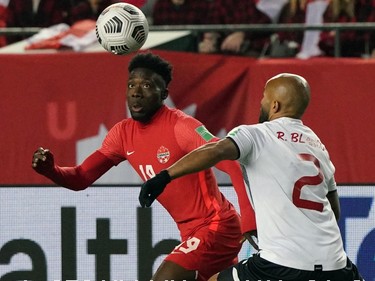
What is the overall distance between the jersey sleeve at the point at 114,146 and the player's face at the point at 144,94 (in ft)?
0.69

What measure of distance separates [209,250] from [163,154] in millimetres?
627

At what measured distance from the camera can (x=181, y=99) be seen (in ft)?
32.5

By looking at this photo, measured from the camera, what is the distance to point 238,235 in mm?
6699

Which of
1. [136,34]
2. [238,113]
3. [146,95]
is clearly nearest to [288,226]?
[146,95]

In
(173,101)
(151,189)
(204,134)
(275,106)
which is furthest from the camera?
(173,101)

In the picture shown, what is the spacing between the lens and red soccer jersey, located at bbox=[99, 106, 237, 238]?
6621 millimetres

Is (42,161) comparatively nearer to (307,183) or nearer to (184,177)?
(184,177)

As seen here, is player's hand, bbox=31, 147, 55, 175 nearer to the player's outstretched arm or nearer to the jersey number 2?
the player's outstretched arm

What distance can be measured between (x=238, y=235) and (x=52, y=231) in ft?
4.27

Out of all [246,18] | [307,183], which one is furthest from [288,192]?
[246,18]

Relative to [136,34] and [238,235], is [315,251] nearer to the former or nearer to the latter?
[238,235]

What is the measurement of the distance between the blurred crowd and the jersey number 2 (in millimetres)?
4644

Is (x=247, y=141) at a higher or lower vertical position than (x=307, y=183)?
higher

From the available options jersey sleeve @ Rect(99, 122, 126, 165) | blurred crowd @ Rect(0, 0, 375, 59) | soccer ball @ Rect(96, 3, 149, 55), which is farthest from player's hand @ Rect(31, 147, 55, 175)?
blurred crowd @ Rect(0, 0, 375, 59)
